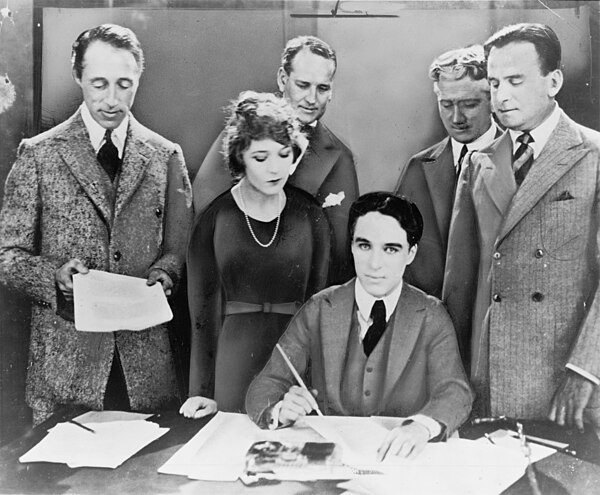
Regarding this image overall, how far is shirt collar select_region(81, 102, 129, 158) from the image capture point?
2.66 meters

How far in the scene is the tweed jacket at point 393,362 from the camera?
8.23 ft

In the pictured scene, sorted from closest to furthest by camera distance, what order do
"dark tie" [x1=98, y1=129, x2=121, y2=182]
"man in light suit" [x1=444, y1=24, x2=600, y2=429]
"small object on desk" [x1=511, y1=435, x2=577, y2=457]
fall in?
"small object on desk" [x1=511, y1=435, x2=577, y2=457]
"man in light suit" [x1=444, y1=24, x2=600, y2=429]
"dark tie" [x1=98, y1=129, x2=121, y2=182]

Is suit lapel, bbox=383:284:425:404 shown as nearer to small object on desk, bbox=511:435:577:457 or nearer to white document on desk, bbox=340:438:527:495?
white document on desk, bbox=340:438:527:495

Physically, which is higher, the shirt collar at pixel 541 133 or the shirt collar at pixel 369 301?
the shirt collar at pixel 541 133

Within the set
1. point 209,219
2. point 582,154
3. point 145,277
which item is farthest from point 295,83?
point 582,154

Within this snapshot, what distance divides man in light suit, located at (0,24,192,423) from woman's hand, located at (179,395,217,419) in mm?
55

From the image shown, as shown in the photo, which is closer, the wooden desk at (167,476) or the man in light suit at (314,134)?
the wooden desk at (167,476)

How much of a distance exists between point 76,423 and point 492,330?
5.24 ft

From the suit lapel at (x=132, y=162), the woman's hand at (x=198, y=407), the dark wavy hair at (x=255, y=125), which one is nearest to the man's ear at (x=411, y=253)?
the dark wavy hair at (x=255, y=125)

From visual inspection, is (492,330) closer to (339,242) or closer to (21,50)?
(339,242)

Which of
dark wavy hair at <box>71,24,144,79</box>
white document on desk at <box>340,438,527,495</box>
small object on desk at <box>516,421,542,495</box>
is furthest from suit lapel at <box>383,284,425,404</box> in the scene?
dark wavy hair at <box>71,24,144,79</box>

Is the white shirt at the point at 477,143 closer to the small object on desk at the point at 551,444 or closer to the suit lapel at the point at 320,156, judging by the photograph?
the suit lapel at the point at 320,156

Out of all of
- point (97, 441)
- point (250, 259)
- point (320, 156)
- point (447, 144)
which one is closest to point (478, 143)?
point (447, 144)

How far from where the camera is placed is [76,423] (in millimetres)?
2586
